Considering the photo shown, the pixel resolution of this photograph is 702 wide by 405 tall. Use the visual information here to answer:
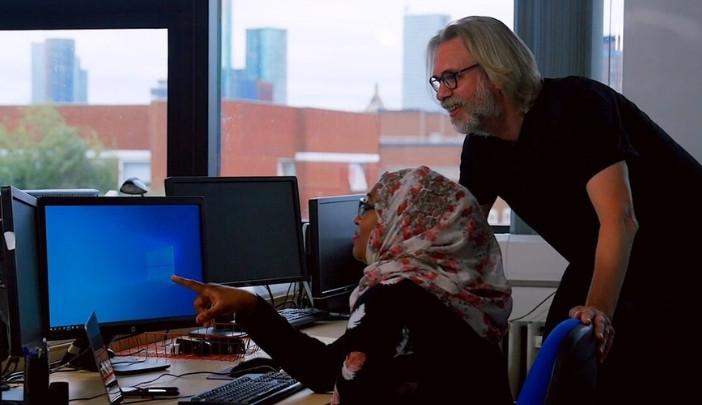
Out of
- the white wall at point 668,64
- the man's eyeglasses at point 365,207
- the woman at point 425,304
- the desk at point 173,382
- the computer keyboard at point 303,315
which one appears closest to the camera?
the woman at point 425,304

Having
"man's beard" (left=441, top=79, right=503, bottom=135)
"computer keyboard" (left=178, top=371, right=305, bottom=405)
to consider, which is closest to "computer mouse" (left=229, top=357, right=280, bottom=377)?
"computer keyboard" (left=178, top=371, right=305, bottom=405)

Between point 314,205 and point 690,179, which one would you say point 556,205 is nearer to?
point 690,179

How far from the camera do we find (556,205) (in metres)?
2.21

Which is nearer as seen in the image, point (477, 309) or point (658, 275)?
point (477, 309)

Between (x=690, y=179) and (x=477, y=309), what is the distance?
0.75 m

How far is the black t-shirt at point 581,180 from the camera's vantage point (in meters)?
2.14

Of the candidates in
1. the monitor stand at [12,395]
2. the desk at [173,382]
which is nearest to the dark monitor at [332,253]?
the desk at [173,382]

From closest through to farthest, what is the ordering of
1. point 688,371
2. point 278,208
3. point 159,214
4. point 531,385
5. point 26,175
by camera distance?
point 531,385
point 688,371
point 159,214
point 278,208
point 26,175

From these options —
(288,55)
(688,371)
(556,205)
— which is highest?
(288,55)

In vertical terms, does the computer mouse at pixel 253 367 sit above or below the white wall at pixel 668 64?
below

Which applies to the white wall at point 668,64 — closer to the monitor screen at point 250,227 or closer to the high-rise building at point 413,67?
the high-rise building at point 413,67

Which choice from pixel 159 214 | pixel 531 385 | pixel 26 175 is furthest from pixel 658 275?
pixel 26 175

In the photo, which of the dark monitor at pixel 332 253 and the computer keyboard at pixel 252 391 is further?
the dark monitor at pixel 332 253

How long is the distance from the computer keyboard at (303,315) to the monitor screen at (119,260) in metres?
0.60
